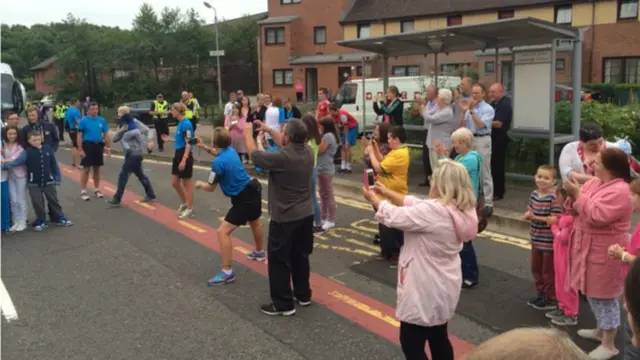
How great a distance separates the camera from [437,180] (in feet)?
12.3

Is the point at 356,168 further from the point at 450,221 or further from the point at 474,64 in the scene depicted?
the point at 474,64

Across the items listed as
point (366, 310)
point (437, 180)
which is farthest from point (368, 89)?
point (437, 180)

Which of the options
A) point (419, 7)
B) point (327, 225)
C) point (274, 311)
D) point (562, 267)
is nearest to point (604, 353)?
point (562, 267)

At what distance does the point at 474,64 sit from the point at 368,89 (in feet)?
54.3

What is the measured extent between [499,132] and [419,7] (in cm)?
3055

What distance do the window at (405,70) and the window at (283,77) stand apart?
9.63 m

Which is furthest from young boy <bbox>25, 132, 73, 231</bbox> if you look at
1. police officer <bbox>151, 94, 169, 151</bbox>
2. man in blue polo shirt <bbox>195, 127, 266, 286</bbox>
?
police officer <bbox>151, 94, 169, 151</bbox>

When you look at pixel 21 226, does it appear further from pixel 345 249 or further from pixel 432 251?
pixel 432 251

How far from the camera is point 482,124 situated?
8.94 meters

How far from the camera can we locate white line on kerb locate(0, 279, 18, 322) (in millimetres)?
5610

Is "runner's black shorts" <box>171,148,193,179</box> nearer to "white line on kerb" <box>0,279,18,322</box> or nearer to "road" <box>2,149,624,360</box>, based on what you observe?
"road" <box>2,149,624,360</box>

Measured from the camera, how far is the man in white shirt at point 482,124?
8984 millimetres

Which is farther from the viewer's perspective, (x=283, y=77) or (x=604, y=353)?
(x=283, y=77)

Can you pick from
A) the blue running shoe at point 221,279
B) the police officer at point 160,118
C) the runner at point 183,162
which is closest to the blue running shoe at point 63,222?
the runner at point 183,162
